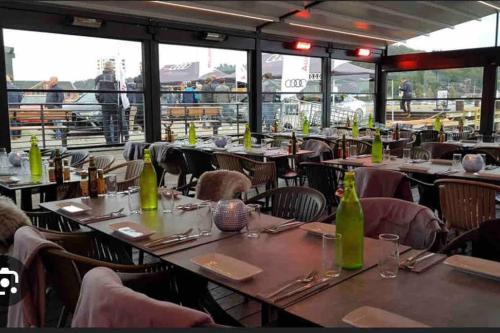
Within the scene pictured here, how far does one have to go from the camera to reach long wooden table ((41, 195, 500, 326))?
45.6 inches

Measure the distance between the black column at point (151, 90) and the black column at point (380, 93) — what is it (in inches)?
203

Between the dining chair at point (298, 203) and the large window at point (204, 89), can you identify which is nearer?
the dining chair at point (298, 203)

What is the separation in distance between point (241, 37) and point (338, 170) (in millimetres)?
4121

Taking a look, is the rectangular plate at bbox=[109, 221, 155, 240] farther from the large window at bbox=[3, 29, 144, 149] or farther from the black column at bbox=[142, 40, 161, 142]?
the black column at bbox=[142, 40, 161, 142]

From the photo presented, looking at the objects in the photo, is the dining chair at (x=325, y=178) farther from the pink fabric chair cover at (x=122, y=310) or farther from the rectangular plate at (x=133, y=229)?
the pink fabric chair cover at (x=122, y=310)

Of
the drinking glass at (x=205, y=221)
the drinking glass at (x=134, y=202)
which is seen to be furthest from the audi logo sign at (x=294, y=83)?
the drinking glass at (x=205, y=221)

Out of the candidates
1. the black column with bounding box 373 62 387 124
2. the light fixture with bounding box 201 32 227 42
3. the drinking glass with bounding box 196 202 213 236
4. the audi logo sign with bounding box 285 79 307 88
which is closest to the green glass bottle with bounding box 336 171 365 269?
the drinking glass with bounding box 196 202 213 236

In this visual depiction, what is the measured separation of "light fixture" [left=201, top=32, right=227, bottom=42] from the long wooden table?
17.1ft

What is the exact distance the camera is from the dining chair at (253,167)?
449cm

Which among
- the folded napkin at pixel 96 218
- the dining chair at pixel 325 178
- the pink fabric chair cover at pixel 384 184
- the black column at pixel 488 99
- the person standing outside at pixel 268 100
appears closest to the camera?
the folded napkin at pixel 96 218

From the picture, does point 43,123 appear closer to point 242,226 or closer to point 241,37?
point 241,37

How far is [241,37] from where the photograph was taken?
719cm

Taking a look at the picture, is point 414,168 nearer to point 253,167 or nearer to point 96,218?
point 253,167

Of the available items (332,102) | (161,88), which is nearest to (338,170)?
(161,88)
